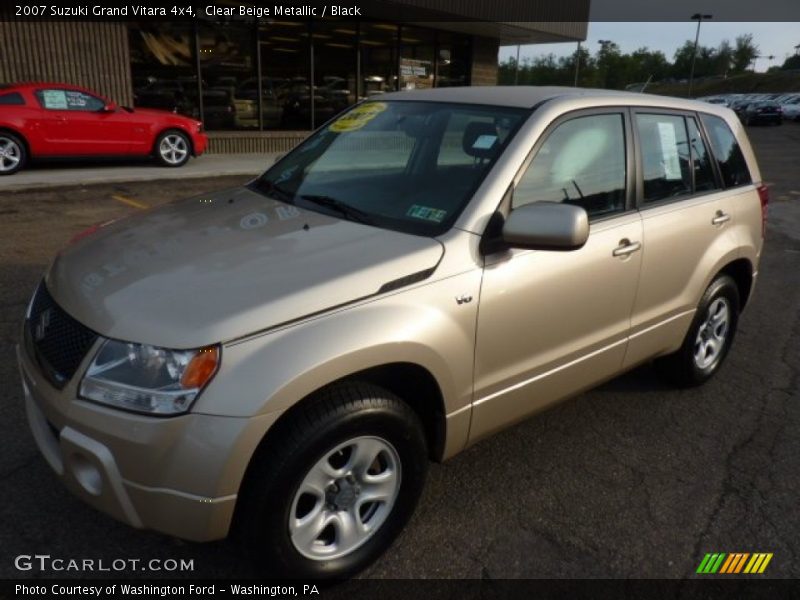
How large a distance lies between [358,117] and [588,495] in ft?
7.65

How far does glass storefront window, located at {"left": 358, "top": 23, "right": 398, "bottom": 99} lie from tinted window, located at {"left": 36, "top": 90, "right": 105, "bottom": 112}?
320 inches

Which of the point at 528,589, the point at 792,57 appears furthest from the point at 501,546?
the point at 792,57

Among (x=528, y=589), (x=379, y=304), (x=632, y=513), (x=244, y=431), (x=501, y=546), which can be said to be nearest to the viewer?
(x=244, y=431)

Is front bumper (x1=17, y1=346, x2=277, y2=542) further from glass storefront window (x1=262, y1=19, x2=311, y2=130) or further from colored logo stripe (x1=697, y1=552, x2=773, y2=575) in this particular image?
glass storefront window (x1=262, y1=19, x2=311, y2=130)

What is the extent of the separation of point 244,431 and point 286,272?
23.5 inches

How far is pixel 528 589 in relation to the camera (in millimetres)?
2537

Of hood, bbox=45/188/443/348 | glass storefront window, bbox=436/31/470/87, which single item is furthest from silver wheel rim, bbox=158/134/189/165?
hood, bbox=45/188/443/348

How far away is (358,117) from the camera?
3.76 m

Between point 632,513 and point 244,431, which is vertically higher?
point 244,431

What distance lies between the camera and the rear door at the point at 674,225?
3.47m

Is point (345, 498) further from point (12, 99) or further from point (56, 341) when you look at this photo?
point (12, 99)

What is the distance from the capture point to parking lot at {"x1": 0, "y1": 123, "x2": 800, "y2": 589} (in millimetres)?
2660

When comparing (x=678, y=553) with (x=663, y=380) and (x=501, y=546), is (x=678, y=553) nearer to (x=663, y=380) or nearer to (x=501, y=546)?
(x=501, y=546)

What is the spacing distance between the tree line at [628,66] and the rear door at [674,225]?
84.5 m
